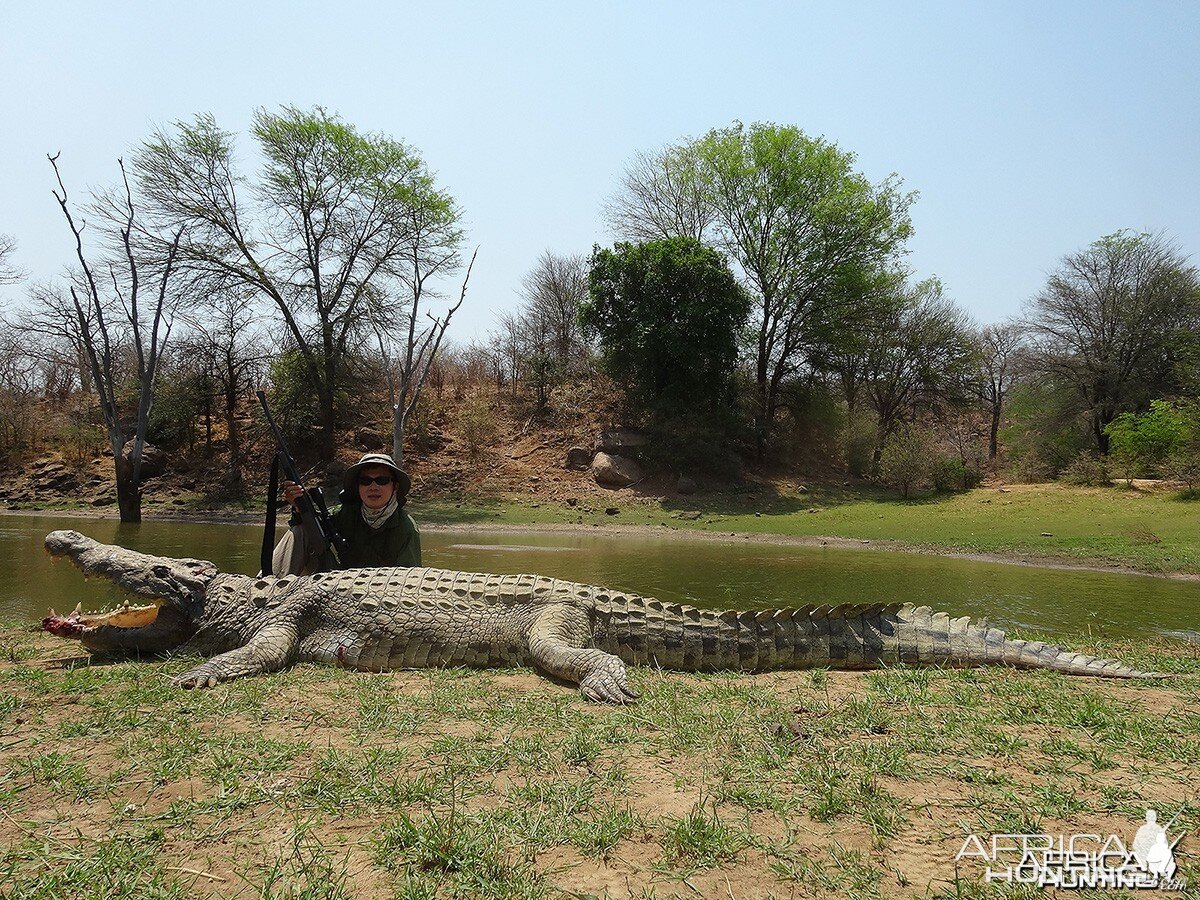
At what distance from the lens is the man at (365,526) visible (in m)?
6.06

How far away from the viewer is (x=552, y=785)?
251 centimetres

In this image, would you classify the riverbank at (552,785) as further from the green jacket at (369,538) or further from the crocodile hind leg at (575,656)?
the green jacket at (369,538)

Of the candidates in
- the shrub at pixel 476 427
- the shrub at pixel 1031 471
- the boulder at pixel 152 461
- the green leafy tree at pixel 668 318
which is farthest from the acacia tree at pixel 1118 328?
the boulder at pixel 152 461

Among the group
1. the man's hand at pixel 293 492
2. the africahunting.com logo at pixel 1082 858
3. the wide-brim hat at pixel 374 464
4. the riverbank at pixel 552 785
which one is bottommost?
the riverbank at pixel 552 785

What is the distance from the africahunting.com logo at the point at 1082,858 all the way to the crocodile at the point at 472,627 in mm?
2789

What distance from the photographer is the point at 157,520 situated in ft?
59.7

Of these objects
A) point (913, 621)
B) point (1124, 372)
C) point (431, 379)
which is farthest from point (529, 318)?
point (913, 621)

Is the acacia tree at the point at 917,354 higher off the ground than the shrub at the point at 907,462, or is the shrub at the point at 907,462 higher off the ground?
the acacia tree at the point at 917,354

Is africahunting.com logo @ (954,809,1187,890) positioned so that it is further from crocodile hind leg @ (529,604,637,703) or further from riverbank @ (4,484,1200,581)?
riverbank @ (4,484,1200,581)

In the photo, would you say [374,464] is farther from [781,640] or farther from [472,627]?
[781,640]

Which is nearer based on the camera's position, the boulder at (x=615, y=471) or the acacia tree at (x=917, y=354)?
the boulder at (x=615, y=471)

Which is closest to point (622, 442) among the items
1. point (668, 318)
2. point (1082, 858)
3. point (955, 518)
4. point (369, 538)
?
point (668, 318)

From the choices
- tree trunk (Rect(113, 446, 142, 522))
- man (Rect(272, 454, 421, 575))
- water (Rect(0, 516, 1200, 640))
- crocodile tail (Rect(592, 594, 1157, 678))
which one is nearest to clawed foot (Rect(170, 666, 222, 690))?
man (Rect(272, 454, 421, 575))

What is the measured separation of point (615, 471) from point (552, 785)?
832 inches
